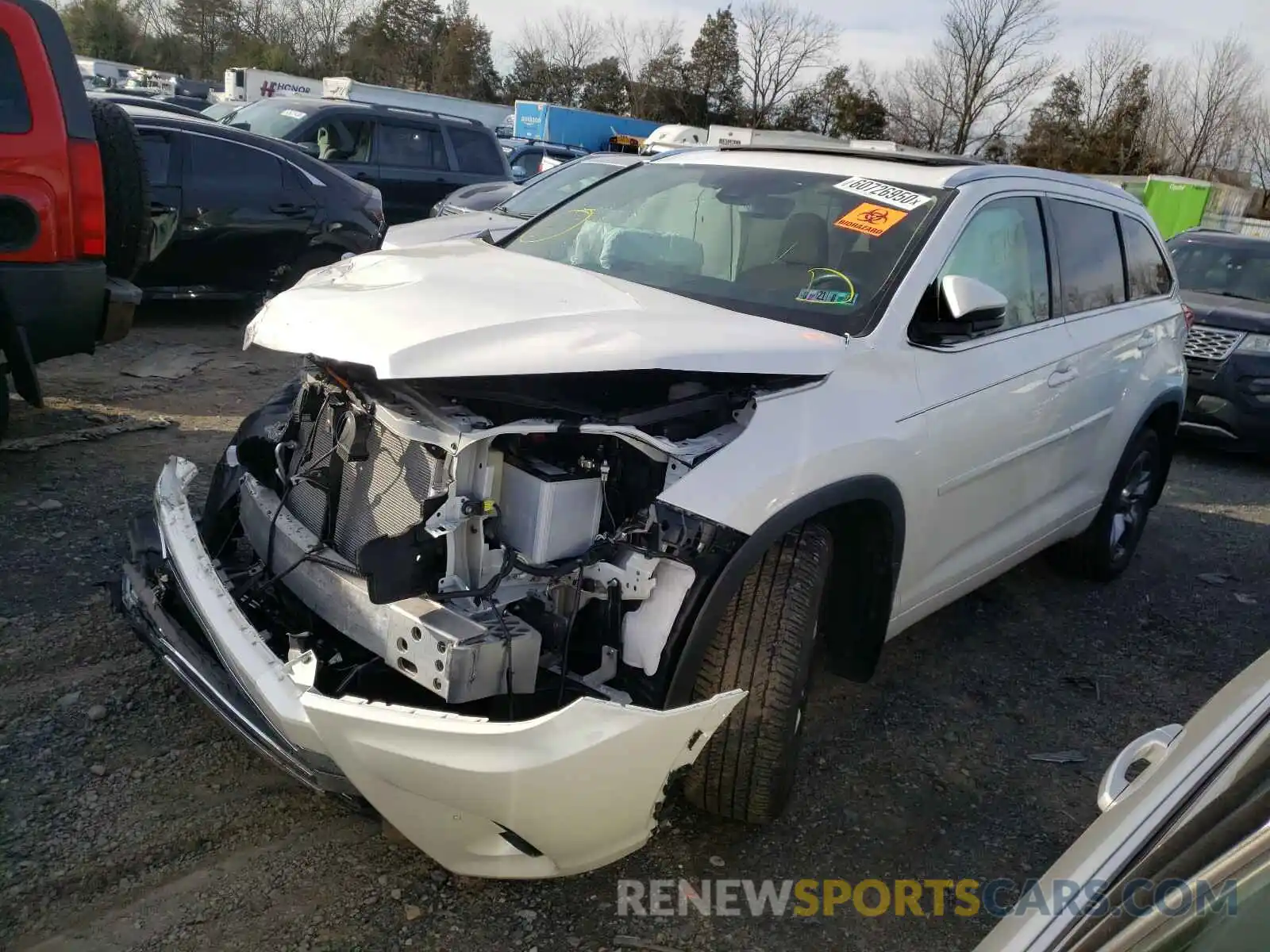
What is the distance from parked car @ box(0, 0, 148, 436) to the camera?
4.12 m

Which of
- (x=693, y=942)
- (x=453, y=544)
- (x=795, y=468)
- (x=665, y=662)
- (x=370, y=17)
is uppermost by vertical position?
(x=370, y=17)

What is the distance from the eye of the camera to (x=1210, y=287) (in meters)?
8.98

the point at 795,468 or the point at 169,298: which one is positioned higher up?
the point at 795,468

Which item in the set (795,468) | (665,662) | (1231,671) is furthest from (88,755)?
(1231,671)

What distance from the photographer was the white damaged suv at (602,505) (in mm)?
2250

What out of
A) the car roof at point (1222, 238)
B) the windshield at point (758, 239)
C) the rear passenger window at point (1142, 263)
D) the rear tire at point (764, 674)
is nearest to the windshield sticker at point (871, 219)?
the windshield at point (758, 239)

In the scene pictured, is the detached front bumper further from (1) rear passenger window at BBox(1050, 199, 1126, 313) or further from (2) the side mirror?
(1) rear passenger window at BBox(1050, 199, 1126, 313)

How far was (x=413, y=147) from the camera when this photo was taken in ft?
36.8

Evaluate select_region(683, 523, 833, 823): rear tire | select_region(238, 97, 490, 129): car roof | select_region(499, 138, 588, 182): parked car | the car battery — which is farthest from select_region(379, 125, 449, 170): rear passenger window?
select_region(683, 523, 833, 823): rear tire

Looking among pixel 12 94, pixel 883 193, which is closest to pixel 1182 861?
pixel 883 193

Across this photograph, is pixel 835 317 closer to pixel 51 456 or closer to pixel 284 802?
pixel 284 802

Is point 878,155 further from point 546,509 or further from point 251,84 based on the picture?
point 251,84

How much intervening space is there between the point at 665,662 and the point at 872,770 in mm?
1249

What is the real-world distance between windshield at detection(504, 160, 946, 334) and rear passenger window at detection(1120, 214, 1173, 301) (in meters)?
1.76
